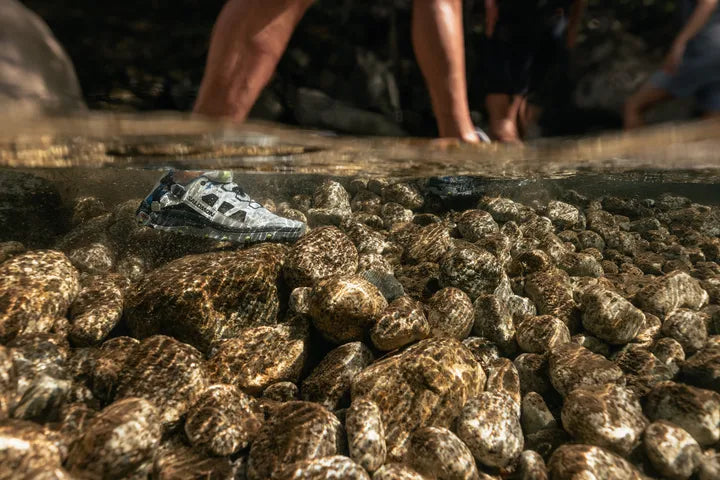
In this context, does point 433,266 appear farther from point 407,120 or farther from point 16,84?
point 16,84

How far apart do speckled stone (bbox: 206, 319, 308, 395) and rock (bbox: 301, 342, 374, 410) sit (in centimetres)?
17

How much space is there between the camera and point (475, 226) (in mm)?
4789

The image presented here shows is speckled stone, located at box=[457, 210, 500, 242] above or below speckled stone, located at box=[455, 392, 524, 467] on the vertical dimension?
above

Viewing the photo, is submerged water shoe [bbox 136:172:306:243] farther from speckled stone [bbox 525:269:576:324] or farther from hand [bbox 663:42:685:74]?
hand [bbox 663:42:685:74]

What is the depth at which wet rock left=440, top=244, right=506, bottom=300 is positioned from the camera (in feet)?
11.1

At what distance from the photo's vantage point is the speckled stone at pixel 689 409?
2.13 metres

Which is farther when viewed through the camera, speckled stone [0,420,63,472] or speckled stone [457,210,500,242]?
speckled stone [457,210,500,242]

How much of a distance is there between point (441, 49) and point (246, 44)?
0.87 metres

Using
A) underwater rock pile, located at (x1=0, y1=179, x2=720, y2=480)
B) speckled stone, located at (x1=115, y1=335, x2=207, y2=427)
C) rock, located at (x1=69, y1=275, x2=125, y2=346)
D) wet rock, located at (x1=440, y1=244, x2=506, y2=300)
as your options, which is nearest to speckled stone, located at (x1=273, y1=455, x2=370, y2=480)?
underwater rock pile, located at (x1=0, y1=179, x2=720, y2=480)

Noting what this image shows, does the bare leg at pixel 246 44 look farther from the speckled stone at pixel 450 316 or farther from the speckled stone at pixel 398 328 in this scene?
the speckled stone at pixel 450 316

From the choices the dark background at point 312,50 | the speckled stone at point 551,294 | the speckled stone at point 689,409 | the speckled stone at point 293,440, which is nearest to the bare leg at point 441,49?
the dark background at point 312,50

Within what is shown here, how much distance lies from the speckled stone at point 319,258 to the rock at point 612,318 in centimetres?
210

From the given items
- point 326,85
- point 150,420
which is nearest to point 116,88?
point 326,85

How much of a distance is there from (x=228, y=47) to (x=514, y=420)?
2474mm
